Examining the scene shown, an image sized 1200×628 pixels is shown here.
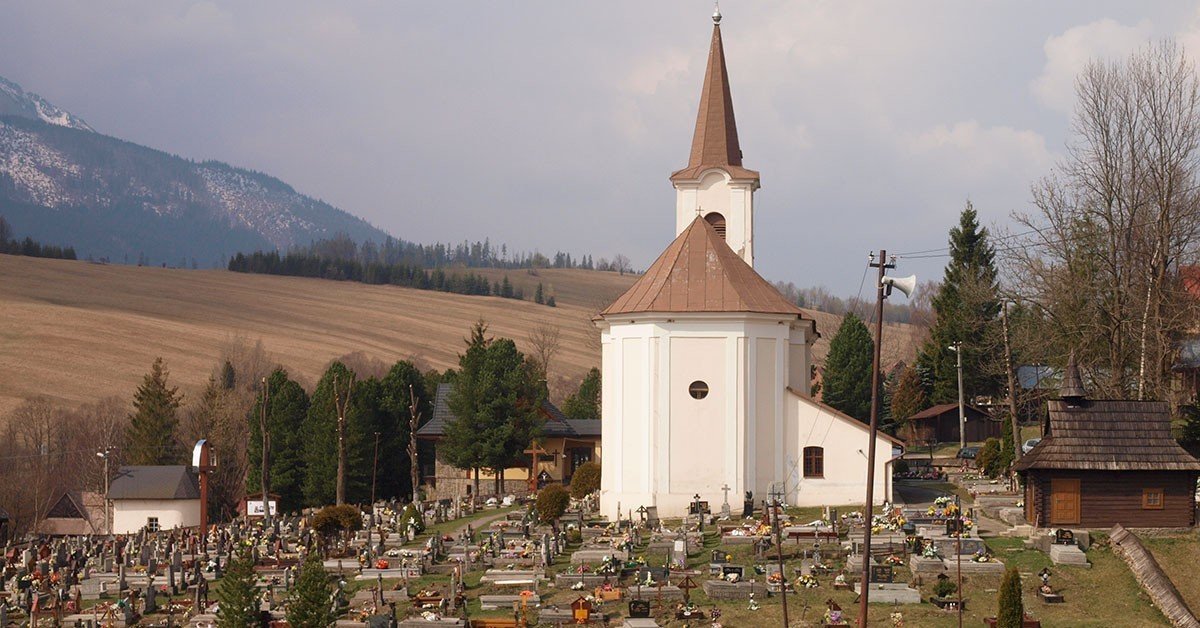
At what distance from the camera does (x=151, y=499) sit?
6931 cm

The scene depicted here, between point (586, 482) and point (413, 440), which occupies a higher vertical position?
point (413, 440)

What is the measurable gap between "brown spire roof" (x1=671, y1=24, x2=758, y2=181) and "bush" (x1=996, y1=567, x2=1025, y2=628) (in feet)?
98.9

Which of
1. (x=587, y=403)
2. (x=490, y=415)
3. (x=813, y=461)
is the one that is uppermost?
(x=587, y=403)

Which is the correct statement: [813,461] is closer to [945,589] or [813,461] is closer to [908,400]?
[945,589]

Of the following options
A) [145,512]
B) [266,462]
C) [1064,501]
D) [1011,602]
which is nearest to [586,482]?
Result: [266,462]

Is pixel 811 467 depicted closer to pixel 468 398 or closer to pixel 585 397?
pixel 468 398

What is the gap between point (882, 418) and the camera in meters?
76.4

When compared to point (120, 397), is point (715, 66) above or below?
above

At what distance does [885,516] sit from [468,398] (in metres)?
27.2

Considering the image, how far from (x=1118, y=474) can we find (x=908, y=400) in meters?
39.4

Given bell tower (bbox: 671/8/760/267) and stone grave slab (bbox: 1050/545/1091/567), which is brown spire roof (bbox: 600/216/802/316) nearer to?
bell tower (bbox: 671/8/760/267)

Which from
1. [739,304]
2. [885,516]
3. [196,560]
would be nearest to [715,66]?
[739,304]

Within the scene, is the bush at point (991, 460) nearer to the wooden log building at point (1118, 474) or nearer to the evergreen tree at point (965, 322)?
the evergreen tree at point (965, 322)

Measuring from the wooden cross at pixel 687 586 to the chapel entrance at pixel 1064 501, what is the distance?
1065 centimetres
